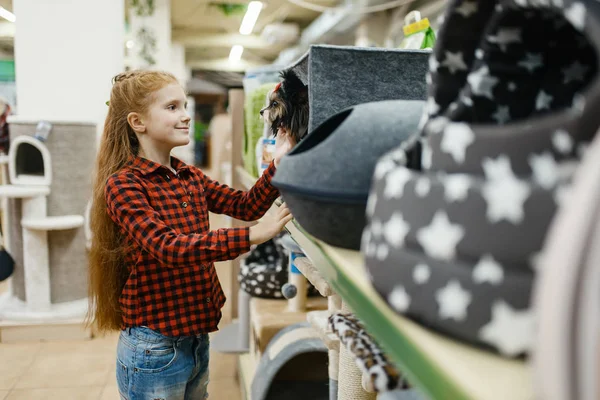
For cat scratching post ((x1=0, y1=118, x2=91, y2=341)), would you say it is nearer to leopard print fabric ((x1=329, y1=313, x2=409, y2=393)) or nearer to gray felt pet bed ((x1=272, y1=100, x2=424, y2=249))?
leopard print fabric ((x1=329, y1=313, x2=409, y2=393))

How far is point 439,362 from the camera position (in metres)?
0.41

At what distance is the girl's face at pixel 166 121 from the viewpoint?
148 cm

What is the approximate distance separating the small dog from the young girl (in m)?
0.17

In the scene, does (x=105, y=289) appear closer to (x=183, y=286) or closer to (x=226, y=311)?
(x=183, y=286)

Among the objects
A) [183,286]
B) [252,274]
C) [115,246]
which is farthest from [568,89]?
[252,274]

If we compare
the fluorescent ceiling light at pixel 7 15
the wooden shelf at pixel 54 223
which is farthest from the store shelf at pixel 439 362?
the fluorescent ceiling light at pixel 7 15

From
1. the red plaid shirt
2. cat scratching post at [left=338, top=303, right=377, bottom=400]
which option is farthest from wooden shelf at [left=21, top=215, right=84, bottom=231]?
cat scratching post at [left=338, top=303, right=377, bottom=400]

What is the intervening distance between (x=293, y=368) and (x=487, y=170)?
5.77 ft

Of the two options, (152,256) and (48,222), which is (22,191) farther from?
(152,256)

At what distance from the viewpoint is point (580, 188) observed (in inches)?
12.2

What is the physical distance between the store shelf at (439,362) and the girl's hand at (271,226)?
52 centimetres

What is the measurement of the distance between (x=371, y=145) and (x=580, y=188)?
405 mm

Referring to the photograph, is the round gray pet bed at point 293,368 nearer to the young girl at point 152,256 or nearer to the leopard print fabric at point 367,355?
the young girl at point 152,256

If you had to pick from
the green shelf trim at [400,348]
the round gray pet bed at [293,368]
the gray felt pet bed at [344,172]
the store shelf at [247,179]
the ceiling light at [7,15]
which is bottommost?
the round gray pet bed at [293,368]
